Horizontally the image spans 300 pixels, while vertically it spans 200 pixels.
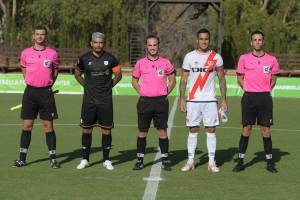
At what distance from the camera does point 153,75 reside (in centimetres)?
852

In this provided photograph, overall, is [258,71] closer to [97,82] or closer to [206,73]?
[206,73]

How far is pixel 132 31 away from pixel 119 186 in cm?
3150

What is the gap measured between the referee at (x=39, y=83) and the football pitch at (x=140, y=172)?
434 millimetres

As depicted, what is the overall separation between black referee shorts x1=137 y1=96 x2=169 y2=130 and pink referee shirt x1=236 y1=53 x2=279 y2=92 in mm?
1192

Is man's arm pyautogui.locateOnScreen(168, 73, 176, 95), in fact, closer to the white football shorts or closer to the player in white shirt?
the player in white shirt

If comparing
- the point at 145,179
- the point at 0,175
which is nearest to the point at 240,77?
the point at 145,179

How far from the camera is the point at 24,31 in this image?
122 ft

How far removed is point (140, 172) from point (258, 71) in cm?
216

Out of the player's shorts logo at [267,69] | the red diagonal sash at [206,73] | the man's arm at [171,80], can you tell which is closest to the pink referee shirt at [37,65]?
the man's arm at [171,80]

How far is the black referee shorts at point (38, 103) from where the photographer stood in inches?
341

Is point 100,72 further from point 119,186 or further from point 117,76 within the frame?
point 119,186

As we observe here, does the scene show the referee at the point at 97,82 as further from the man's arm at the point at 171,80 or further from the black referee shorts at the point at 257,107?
the black referee shorts at the point at 257,107

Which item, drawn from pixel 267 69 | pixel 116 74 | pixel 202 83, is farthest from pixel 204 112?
pixel 116 74

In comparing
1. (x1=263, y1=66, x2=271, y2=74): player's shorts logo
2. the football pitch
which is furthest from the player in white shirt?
the football pitch
